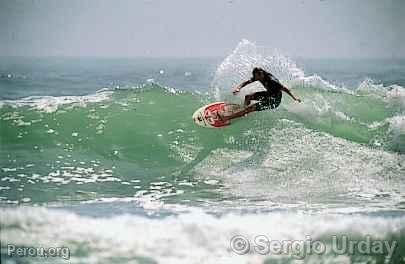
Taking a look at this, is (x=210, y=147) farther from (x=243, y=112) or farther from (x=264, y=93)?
(x=264, y=93)

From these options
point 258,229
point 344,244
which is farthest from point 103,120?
point 344,244

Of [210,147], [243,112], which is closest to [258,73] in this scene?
[243,112]

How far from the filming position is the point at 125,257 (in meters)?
3.90

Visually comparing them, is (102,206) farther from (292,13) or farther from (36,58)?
(292,13)

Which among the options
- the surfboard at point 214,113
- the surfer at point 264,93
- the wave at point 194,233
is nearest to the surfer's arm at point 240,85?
the surfer at point 264,93

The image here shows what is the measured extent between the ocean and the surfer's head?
0.11 feet

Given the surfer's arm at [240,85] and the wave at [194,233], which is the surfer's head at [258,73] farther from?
the wave at [194,233]

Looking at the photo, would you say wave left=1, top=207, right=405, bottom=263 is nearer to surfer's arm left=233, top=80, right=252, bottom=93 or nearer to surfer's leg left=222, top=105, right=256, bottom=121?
surfer's leg left=222, top=105, right=256, bottom=121

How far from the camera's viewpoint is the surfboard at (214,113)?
406cm

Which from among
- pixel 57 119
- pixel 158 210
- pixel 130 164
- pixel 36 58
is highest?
pixel 36 58

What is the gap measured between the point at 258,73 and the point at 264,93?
15 centimetres

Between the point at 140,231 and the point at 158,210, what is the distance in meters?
0.18

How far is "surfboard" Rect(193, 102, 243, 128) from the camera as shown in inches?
160

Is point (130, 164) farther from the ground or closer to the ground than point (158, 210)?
farther from the ground
